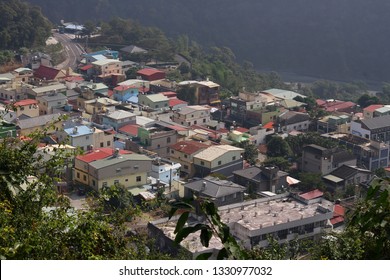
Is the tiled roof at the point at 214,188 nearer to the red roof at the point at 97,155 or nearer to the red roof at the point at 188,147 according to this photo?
the red roof at the point at 97,155

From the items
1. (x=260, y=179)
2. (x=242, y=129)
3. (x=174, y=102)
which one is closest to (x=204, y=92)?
(x=174, y=102)

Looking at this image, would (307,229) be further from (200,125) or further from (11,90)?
(11,90)

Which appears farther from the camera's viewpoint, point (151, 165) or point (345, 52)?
point (345, 52)

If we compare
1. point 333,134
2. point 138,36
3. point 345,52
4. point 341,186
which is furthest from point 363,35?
point 341,186

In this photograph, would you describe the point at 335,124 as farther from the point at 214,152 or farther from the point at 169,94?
the point at 169,94

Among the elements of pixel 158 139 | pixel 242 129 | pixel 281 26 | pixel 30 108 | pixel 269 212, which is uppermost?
pixel 269 212

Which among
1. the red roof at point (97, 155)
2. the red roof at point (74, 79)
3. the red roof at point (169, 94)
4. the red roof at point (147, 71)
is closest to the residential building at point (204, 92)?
the red roof at point (169, 94)
